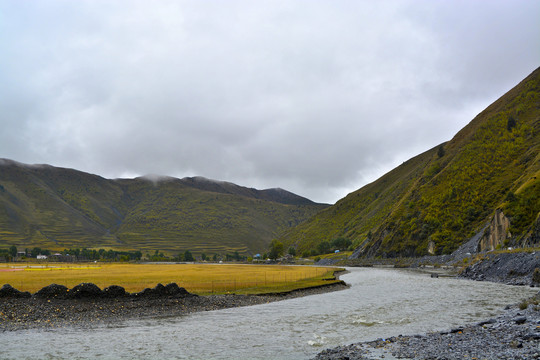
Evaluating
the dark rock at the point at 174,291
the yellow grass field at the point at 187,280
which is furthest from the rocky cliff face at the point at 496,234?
the dark rock at the point at 174,291

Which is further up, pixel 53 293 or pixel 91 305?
pixel 53 293

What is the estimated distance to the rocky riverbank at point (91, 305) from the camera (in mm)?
34031

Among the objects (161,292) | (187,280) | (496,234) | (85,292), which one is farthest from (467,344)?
(496,234)

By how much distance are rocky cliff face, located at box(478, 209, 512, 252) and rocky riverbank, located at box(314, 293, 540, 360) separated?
95.7 metres

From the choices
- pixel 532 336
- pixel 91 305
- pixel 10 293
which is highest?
pixel 10 293

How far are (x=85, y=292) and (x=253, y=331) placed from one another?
22.9m

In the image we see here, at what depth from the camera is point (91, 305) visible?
39.9m

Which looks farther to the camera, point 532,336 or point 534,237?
point 534,237

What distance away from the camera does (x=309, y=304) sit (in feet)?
151

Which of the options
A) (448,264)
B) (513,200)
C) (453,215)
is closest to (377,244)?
(453,215)

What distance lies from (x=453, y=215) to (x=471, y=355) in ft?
493

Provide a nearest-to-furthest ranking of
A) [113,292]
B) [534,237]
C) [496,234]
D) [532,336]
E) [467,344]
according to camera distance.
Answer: [532,336]
[467,344]
[113,292]
[534,237]
[496,234]

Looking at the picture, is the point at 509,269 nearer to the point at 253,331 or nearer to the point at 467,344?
the point at 467,344

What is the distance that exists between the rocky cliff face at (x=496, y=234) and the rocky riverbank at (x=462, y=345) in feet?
314
